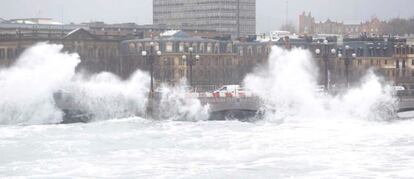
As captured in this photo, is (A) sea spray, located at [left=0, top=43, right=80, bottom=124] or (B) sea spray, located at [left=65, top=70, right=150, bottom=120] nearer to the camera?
(A) sea spray, located at [left=0, top=43, right=80, bottom=124]

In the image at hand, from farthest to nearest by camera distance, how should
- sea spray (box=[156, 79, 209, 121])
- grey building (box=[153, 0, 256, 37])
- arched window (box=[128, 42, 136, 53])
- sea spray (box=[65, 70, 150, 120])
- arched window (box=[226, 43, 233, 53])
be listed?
1. grey building (box=[153, 0, 256, 37])
2. arched window (box=[226, 43, 233, 53])
3. arched window (box=[128, 42, 136, 53])
4. sea spray (box=[65, 70, 150, 120])
5. sea spray (box=[156, 79, 209, 121])

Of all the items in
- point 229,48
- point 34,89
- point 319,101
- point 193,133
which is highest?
Result: point 229,48

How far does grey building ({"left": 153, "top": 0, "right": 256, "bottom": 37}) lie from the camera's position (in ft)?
583

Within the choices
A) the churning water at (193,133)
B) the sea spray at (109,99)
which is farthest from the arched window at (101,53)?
the sea spray at (109,99)

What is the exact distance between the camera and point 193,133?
5606cm

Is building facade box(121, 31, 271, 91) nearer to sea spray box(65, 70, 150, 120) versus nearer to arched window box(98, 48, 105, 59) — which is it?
arched window box(98, 48, 105, 59)

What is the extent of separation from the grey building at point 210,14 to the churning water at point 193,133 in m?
90.6

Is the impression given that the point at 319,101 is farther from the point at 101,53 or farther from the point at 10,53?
the point at 10,53

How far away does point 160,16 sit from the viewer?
186625 millimetres

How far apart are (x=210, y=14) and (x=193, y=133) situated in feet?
405

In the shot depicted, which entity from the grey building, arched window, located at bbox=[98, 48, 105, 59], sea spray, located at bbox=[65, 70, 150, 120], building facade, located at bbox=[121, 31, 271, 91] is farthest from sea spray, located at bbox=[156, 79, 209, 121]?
the grey building

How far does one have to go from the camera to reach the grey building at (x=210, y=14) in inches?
6998

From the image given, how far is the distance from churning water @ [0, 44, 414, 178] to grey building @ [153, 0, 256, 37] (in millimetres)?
90562

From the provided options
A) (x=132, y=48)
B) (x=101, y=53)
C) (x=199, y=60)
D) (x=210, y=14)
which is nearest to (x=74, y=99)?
(x=199, y=60)
